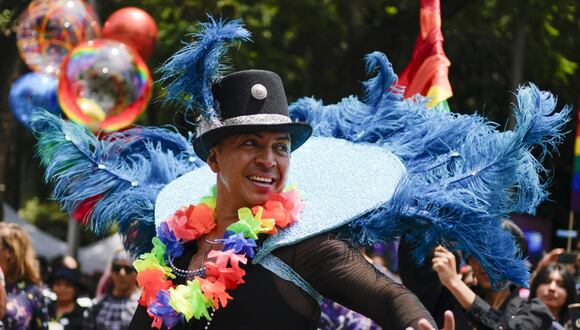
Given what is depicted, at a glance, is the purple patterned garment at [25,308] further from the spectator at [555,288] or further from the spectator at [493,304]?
the spectator at [555,288]

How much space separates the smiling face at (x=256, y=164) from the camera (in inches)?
131

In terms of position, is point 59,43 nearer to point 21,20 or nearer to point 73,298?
point 21,20

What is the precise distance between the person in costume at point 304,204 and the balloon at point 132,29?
5862mm

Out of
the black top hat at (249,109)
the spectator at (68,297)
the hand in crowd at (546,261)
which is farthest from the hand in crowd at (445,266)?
the spectator at (68,297)

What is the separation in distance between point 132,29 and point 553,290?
479 centimetres

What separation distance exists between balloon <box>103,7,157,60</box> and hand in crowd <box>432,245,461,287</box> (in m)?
5.20

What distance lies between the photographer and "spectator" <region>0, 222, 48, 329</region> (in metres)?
6.43

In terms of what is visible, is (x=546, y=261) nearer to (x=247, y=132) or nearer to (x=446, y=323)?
(x=247, y=132)

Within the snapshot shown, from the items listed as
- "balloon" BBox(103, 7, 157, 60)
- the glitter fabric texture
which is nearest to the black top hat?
the glitter fabric texture

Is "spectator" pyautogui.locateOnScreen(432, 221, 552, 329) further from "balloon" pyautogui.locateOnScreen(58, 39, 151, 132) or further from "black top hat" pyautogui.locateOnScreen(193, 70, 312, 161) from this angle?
"balloon" pyautogui.locateOnScreen(58, 39, 151, 132)

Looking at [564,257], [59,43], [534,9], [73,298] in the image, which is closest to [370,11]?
[534,9]

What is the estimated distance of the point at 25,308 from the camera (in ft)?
21.2

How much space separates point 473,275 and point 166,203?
92.6 inches

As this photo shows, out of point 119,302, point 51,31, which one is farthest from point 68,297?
point 51,31
